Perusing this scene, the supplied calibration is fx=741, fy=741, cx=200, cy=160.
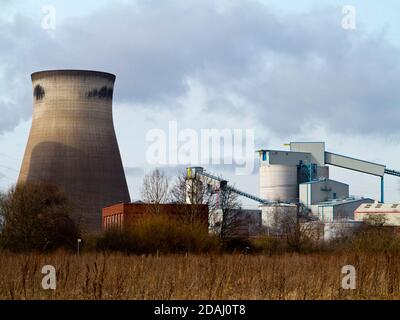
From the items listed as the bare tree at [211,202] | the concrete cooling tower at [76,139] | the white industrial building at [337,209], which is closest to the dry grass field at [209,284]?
the bare tree at [211,202]

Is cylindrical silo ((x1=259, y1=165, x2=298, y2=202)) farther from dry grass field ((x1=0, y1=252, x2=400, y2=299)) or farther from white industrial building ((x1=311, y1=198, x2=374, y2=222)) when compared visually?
dry grass field ((x1=0, y1=252, x2=400, y2=299))

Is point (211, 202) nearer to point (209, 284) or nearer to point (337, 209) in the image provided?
point (337, 209)

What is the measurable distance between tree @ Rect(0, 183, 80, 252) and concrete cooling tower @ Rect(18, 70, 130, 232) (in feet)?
28.6

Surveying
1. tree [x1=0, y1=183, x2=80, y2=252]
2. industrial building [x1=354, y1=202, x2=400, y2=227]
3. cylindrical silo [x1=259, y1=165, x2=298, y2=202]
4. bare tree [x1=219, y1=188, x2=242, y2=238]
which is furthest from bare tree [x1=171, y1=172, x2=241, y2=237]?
cylindrical silo [x1=259, y1=165, x2=298, y2=202]

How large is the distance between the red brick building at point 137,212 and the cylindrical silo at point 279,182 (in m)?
14.9

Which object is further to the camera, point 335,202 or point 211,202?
point 335,202

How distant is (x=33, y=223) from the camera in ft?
83.2

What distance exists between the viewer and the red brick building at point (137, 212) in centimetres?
2883

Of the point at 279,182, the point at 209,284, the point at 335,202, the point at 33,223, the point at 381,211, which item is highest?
the point at 279,182

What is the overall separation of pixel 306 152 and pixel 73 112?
1973 cm

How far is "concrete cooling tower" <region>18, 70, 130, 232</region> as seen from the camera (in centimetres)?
3628

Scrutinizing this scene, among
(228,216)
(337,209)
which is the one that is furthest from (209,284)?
(337,209)

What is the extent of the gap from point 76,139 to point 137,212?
5.87m
